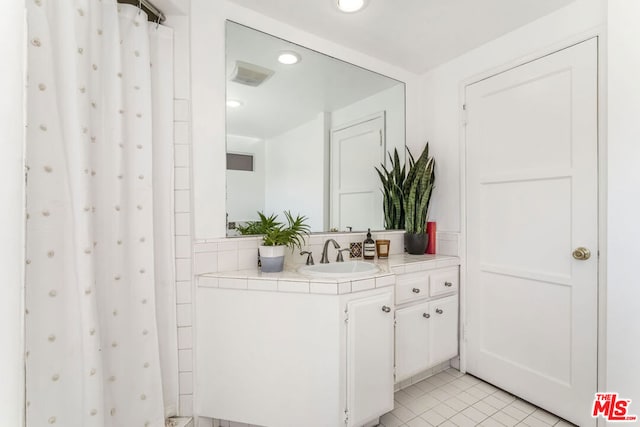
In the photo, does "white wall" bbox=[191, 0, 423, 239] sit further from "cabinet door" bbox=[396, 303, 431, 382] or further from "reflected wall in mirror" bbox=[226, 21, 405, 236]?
"cabinet door" bbox=[396, 303, 431, 382]

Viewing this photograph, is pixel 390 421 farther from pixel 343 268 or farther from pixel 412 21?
pixel 412 21

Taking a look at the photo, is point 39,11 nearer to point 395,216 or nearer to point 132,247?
point 132,247

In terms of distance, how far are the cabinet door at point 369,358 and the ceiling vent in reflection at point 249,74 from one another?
1.39 meters

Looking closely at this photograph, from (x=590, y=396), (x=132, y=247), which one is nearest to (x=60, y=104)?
(x=132, y=247)

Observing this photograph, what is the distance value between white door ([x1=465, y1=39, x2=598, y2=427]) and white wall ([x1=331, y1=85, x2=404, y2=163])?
51 centimetres

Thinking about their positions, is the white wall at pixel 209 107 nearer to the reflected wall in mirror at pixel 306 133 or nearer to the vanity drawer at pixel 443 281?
the reflected wall in mirror at pixel 306 133

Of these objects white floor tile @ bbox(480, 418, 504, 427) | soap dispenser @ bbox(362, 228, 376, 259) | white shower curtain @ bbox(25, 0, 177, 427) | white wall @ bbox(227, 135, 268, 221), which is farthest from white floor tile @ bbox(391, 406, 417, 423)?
white wall @ bbox(227, 135, 268, 221)

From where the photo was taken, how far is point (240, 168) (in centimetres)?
173

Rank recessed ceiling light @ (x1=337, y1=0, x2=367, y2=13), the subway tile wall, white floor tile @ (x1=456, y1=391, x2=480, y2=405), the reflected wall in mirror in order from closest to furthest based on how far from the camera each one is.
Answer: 1. the subway tile wall
2. recessed ceiling light @ (x1=337, y1=0, x2=367, y2=13)
3. the reflected wall in mirror
4. white floor tile @ (x1=456, y1=391, x2=480, y2=405)

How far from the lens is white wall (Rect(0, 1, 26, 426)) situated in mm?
675

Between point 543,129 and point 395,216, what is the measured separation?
3.58ft

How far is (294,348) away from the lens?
1.42 metres

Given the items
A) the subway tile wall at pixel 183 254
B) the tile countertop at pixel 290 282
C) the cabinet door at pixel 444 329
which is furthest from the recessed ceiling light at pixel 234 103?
the cabinet door at pixel 444 329

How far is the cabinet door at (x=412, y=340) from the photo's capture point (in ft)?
5.97
